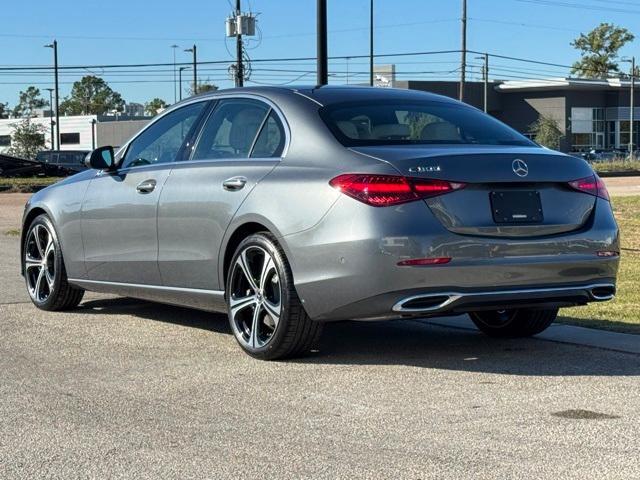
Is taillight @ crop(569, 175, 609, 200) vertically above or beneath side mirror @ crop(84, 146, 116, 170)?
beneath

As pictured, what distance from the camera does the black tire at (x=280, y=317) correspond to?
604 cm

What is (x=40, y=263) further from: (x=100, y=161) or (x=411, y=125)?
(x=411, y=125)

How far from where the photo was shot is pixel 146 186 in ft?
23.9

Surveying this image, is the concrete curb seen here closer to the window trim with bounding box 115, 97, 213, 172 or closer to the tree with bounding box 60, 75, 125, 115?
the window trim with bounding box 115, 97, 213, 172

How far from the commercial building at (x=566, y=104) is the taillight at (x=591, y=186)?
74486 mm

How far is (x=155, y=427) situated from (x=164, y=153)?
307cm

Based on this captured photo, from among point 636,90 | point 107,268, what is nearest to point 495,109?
point 636,90

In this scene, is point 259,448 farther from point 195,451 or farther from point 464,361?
point 464,361

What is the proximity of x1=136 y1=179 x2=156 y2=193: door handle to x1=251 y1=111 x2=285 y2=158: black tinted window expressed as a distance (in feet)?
3.12

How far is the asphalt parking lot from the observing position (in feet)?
13.8

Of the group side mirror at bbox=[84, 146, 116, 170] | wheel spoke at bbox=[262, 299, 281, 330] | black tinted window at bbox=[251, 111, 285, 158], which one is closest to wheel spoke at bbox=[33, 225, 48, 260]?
side mirror at bbox=[84, 146, 116, 170]

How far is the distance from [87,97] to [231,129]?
156 meters

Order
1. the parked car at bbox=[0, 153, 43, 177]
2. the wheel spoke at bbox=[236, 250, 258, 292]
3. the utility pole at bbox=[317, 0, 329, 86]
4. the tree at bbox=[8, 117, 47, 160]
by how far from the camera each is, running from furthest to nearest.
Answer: the tree at bbox=[8, 117, 47, 160] → the parked car at bbox=[0, 153, 43, 177] → the utility pole at bbox=[317, 0, 329, 86] → the wheel spoke at bbox=[236, 250, 258, 292]

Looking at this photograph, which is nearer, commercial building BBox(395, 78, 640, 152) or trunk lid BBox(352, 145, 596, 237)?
trunk lid BBox(352, 145, 596, 237)
